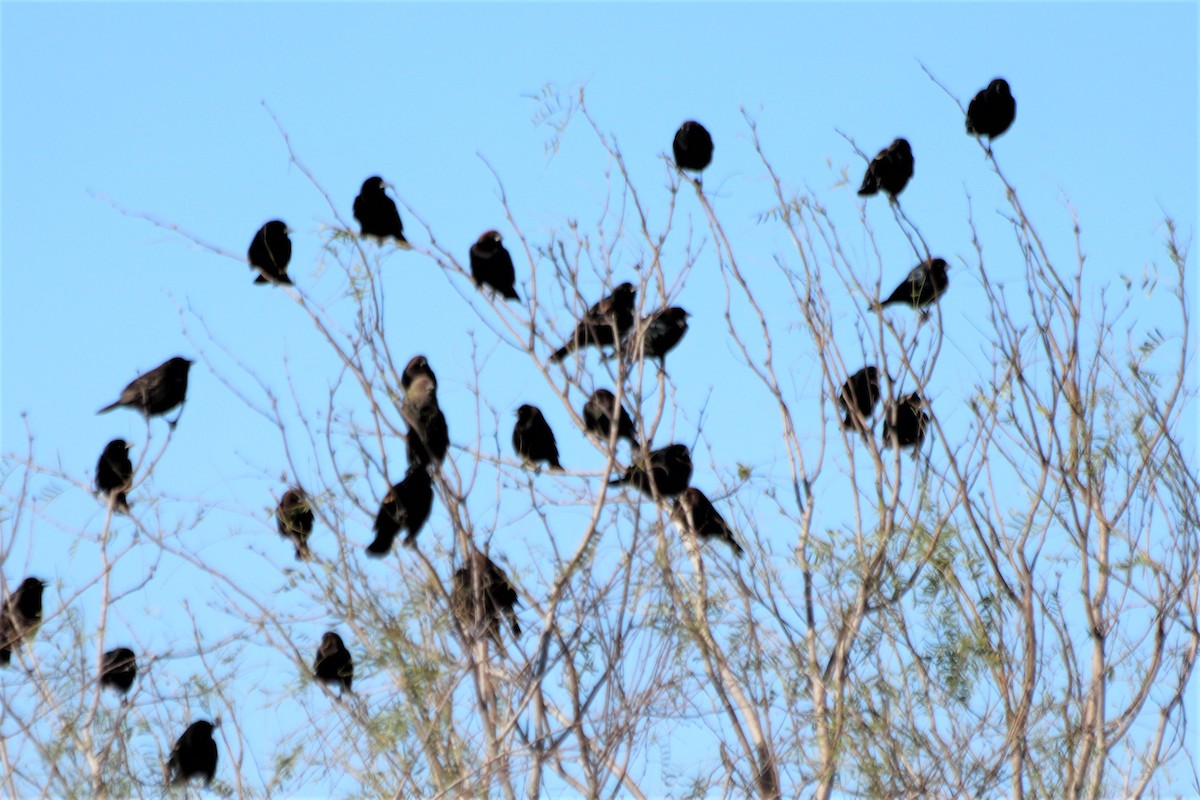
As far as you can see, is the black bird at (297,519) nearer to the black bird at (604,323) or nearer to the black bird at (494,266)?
the black bird at (604,323)

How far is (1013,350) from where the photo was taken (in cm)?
598

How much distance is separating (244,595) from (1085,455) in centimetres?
270

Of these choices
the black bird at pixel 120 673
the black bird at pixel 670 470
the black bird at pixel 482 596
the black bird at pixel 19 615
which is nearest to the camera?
the black bird at pixel 482 596

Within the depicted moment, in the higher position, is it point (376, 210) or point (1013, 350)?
point (376, 210)

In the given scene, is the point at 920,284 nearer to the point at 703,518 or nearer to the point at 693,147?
the point at 693,147

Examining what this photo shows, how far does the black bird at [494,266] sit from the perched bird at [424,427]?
4.58 feet

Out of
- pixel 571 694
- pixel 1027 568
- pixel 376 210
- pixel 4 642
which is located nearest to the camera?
pixel 571 694

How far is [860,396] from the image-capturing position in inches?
292

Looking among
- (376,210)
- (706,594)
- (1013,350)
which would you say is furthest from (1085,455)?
(376,210)

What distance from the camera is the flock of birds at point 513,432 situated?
17.7 feet

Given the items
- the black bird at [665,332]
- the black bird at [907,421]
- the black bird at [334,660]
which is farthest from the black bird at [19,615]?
the black bird at [907,421]

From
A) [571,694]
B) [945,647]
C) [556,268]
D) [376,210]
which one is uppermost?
[376,210]

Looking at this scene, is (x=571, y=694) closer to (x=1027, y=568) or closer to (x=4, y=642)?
(x=1027, y=568)

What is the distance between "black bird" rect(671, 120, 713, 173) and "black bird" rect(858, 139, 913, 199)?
76 cm
